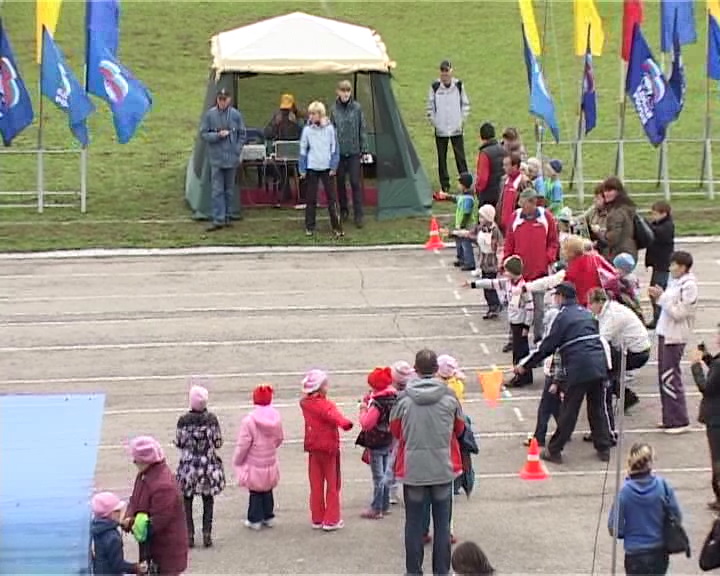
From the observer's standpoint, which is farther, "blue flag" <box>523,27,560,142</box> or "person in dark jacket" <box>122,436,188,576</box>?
"blue flag" <box>523,27,560,142</box>

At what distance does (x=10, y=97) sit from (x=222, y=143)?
2.91 m

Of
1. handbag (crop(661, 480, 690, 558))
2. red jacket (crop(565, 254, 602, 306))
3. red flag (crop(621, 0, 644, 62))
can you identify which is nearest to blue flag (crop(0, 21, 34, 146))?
red flag (crop(621, 0, 644, 62))

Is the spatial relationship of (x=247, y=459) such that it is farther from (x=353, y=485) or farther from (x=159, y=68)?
(x=159, y=68)

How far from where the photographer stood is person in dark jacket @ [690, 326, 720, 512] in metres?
11.5

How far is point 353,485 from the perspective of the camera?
12703mm

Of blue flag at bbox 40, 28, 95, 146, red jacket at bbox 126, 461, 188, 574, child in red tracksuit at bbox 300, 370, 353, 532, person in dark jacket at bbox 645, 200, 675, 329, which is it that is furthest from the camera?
blue flag at bbox 40, 28, 95, 146

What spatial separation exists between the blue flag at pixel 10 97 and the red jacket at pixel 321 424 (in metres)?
10.7

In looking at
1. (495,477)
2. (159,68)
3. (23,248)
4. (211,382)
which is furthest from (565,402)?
(159,68)

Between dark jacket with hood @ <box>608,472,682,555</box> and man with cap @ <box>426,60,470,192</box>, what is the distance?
13.5 m

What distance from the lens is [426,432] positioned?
1050 centimetres

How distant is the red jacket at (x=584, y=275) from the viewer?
550 inches

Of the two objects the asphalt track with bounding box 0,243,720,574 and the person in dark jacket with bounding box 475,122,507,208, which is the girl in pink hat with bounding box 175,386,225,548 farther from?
the person in dark jacket with bounding box 475,122,507,208

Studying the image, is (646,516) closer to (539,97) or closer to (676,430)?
(676,430)

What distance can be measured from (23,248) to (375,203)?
5011 mm
